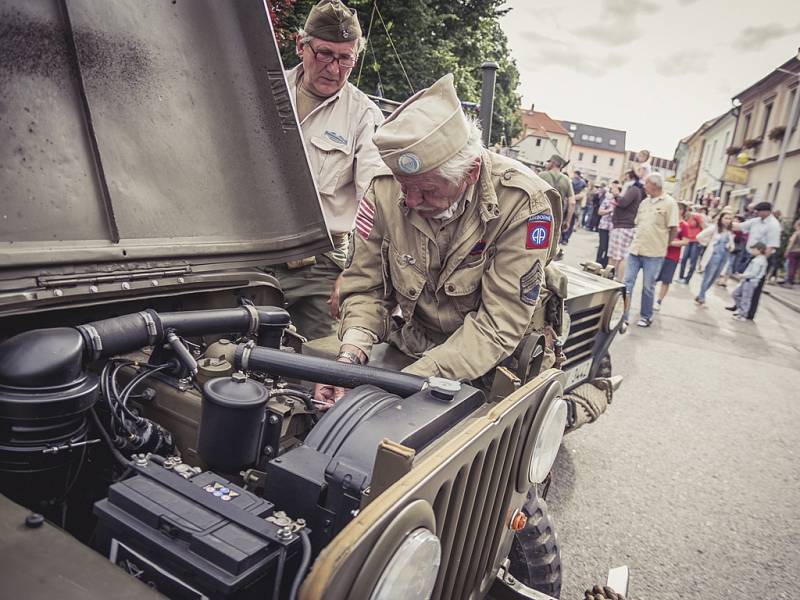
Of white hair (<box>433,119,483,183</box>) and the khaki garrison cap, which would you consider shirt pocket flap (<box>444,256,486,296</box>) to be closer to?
white hair (<box>433,119,483,183</box>)

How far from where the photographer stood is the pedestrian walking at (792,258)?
1461 cm

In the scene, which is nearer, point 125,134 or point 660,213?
point 125,134

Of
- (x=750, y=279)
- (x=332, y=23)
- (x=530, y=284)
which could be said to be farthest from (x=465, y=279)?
(x=750, y=279)

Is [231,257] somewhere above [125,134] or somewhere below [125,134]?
below

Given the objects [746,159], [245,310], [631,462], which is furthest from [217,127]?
[746,159]

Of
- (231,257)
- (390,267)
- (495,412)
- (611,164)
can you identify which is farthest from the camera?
(611,164)

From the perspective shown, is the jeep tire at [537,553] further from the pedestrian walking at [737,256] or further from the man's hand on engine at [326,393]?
the pedestrian walking at [737,256]

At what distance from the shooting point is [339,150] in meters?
2.90

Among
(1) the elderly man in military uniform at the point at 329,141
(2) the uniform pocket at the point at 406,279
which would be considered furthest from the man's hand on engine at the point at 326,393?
(1) the elderly man in military uniform at the point at 329,141

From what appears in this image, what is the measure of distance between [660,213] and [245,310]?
652cm

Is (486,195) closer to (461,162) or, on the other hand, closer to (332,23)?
(461,162)

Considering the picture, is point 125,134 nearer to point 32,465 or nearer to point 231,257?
point 231,257

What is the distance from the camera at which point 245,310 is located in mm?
1760

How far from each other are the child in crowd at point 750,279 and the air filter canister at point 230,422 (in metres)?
9.68
